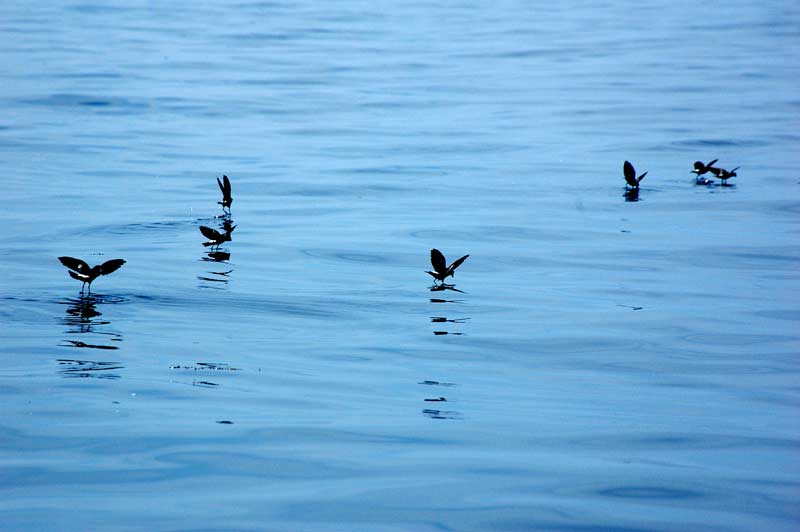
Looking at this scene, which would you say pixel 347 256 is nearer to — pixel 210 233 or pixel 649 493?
pixel 210 233

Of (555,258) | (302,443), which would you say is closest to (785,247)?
(555,258)

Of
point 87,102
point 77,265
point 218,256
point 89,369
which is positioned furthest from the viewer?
point 87,102

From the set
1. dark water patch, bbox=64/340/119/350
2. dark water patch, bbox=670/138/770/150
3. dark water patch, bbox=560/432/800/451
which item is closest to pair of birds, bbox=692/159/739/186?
dark water patch, bbox=670/138/770/150

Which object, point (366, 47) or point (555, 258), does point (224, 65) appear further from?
point (555, 258)

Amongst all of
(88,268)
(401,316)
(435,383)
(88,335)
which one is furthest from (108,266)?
(435,383)

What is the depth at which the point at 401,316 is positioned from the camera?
545 centimetres

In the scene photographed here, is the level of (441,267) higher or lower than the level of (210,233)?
lower

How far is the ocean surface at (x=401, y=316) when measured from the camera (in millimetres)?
3219

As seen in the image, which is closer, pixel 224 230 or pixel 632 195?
pixel 224 230

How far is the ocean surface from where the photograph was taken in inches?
127

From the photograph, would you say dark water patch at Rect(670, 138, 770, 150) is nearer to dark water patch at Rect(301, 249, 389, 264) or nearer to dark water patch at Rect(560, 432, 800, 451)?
dark water patch at Rect(301, 249, 389, 264)

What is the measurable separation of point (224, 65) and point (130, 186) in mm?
10197

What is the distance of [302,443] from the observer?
3.59 m

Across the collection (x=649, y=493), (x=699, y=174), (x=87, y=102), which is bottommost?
(x=649, y=493)
